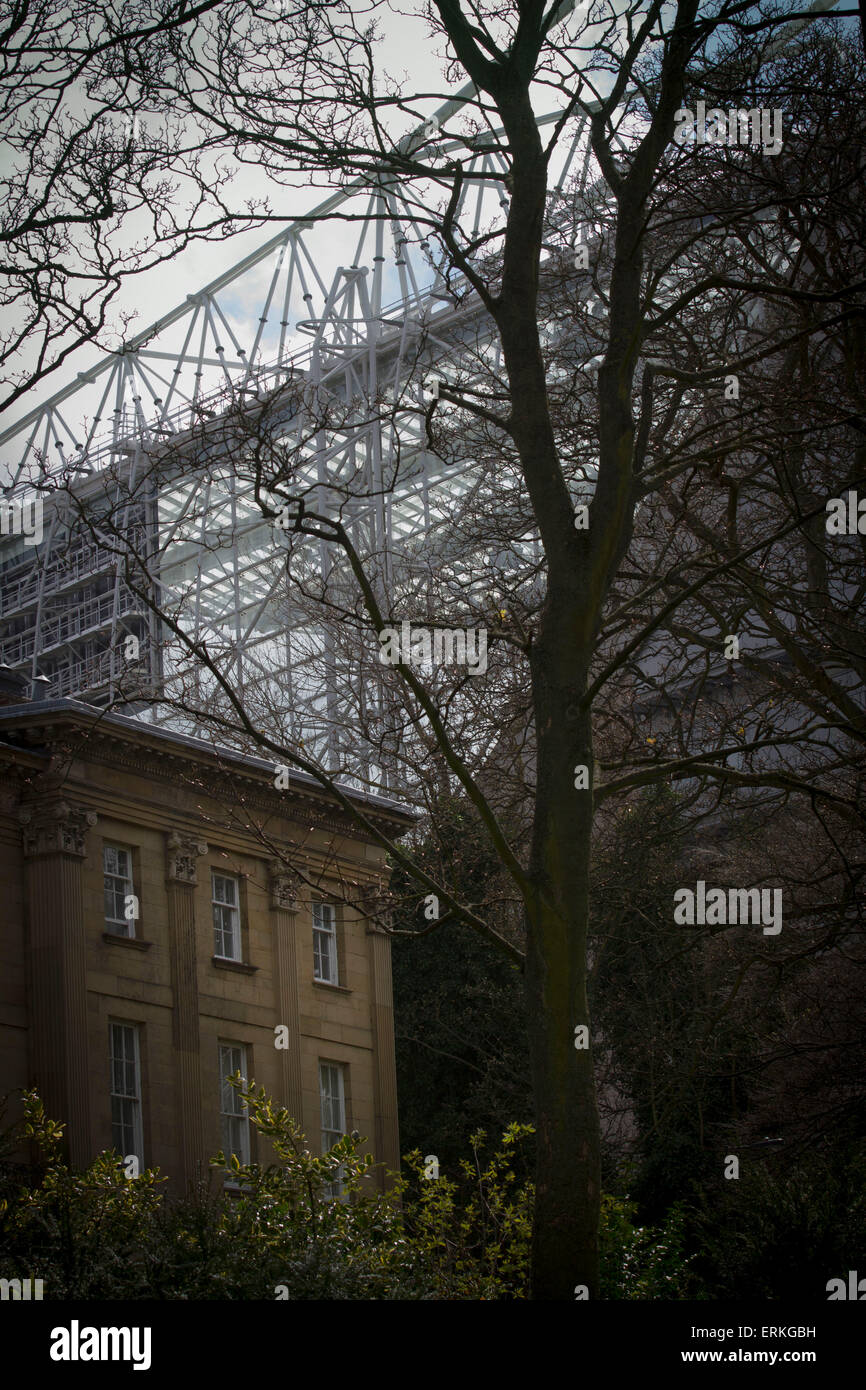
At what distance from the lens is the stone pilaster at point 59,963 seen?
25.9m

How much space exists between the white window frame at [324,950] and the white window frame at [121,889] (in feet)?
16.1

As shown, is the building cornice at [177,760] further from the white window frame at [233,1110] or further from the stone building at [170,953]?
the white window frame at [233,1110]

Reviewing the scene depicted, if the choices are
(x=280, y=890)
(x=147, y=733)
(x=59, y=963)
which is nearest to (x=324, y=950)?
(x=280, y=890)

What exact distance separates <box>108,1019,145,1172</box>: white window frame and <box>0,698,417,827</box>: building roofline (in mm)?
4878

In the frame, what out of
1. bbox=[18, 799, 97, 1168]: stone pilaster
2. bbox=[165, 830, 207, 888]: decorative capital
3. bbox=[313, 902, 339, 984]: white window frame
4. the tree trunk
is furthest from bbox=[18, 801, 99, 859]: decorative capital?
the tree trunk

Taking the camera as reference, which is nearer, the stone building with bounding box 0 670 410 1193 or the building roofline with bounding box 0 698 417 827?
the building roofline with bounding box 0 698 417 827

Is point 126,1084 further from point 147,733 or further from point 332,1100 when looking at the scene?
point 147,733

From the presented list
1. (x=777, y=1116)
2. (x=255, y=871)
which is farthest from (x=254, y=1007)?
(x=777, y=1116)

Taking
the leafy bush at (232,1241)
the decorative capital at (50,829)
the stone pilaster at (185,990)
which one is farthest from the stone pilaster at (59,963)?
the leafy bush at (232,1241)

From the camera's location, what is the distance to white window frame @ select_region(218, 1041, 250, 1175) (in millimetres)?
29281

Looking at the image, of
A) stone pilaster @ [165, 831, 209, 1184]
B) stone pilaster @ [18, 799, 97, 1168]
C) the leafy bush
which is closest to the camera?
the leafy bush

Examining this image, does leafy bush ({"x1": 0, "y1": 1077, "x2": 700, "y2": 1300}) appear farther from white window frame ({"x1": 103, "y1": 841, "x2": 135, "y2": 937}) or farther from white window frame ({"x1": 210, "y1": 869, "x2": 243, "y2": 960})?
white window frame ({"x1": 210, "y1": 869, "x2": 243, "y2": 960})

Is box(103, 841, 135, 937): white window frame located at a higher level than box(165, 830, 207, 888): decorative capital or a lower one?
lower
